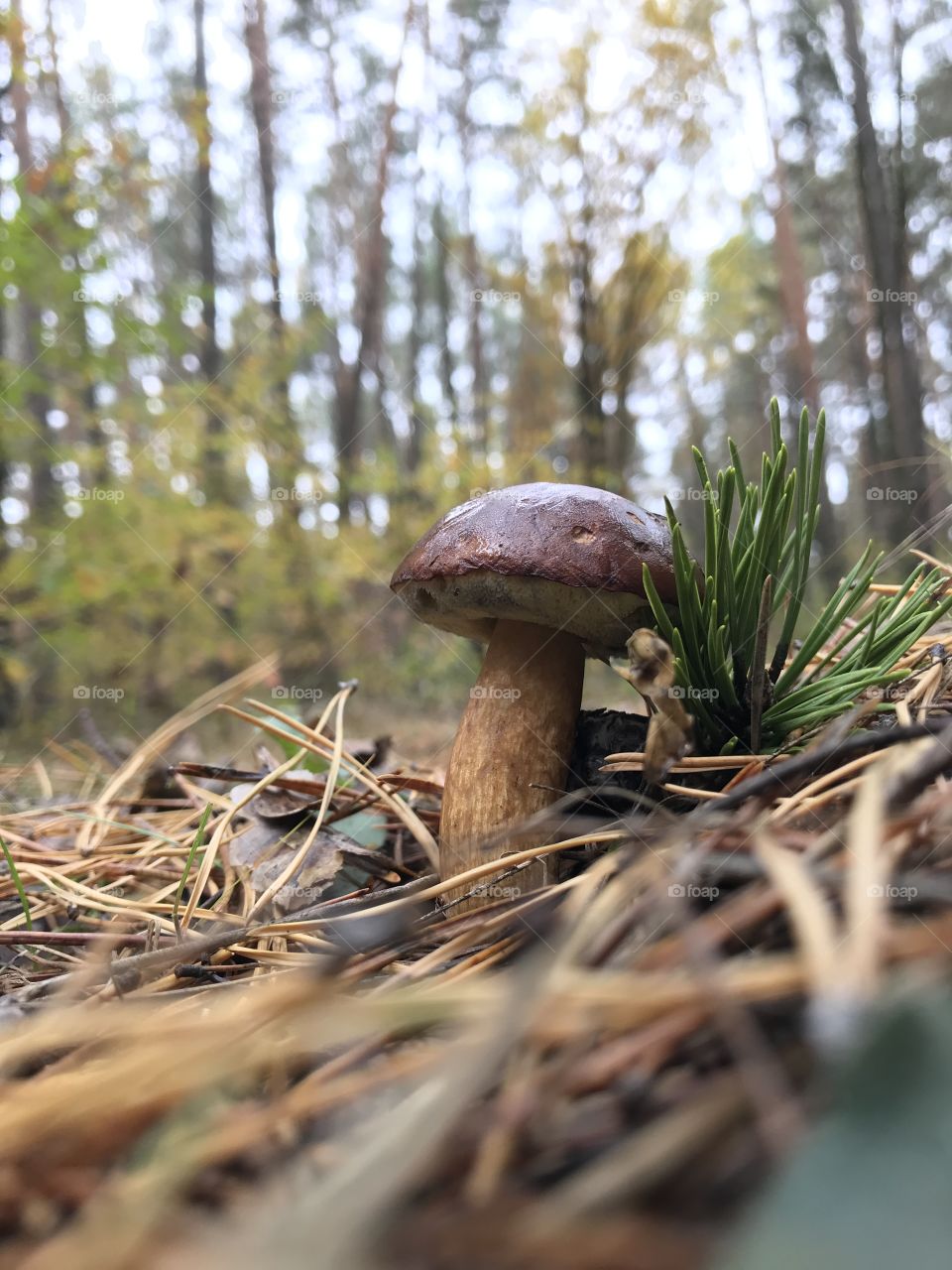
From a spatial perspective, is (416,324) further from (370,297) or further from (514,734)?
(514,734)

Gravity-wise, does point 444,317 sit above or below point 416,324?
below

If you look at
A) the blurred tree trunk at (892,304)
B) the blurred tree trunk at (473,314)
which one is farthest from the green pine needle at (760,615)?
the blurred tree trunk at (473,314)

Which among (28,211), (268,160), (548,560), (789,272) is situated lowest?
(548,560)

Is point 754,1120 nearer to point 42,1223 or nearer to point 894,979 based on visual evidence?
point 894,979

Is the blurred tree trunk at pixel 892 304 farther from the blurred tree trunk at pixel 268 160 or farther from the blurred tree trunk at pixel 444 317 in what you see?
the blurred tree trunk at pixel 444 317

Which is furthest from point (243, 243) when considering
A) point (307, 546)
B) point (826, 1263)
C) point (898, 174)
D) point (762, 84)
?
point (826, 1263)

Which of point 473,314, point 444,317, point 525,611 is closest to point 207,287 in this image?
point 525,611
